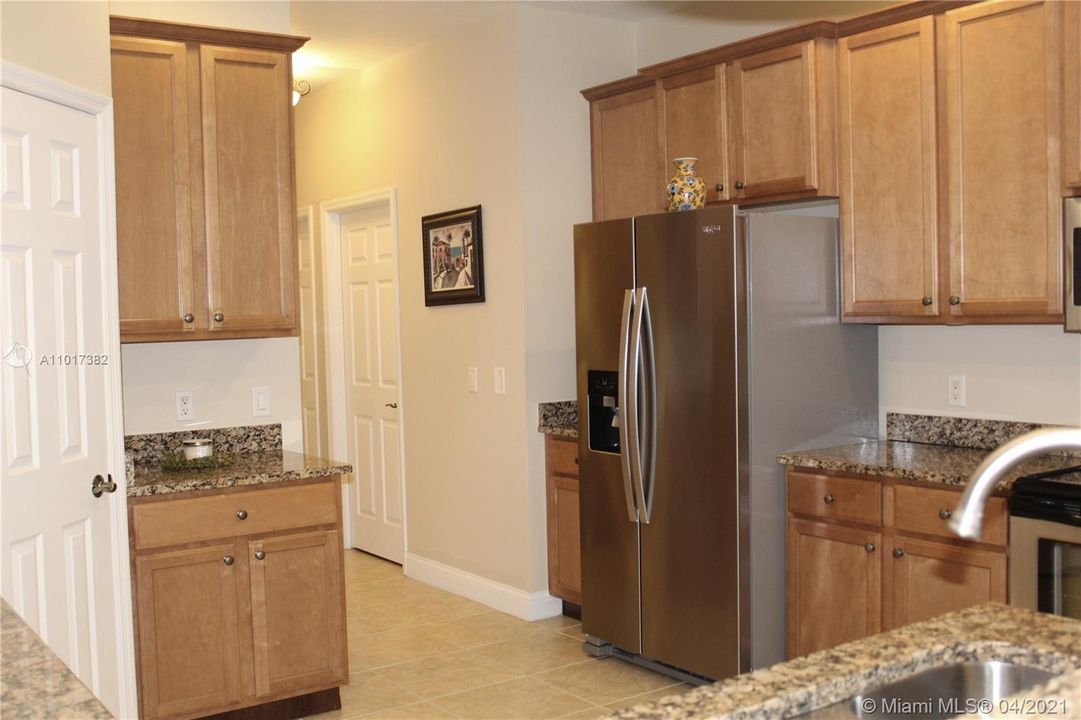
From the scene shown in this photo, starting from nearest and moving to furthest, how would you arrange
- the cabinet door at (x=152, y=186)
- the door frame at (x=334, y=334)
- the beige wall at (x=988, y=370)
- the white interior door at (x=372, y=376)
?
the beige wall at (x=988, y=370) < the cabinet door at (x=152, y=186) < the white interior door at (x=372, y=376) < the door frame at (x=334, y=334)

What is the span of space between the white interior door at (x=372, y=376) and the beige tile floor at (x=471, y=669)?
2.97ft

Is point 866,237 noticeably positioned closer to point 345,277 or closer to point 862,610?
point 862,610

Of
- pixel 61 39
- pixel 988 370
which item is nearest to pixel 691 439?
pixel 988 370

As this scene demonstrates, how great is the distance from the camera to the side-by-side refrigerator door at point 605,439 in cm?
395

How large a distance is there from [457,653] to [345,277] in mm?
2845

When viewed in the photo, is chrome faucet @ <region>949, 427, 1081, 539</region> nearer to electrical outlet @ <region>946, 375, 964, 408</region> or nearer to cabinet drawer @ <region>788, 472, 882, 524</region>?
cabinet drawer @ <region>788, 472, 882, 524</region>

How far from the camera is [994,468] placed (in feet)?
3.34

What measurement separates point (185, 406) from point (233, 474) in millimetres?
596

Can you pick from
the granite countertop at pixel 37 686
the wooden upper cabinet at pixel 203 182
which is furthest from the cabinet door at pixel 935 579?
the granite countertop at pixel 37 686

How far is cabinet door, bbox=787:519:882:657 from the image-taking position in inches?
133

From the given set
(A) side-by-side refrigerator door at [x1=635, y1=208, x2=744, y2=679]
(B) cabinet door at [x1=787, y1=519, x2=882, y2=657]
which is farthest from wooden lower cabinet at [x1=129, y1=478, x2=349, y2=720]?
(B) cabinet door at [x1=787, y1=519, x2=882, y2=657]

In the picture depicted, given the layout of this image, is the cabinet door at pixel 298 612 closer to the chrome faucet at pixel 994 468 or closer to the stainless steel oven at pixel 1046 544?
the stainless steel oven at pixel 1046 544

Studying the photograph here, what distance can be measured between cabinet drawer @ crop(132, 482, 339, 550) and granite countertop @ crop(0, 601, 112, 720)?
1707 mm

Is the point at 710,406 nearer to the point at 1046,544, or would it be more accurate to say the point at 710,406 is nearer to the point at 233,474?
the point at 1046,544
